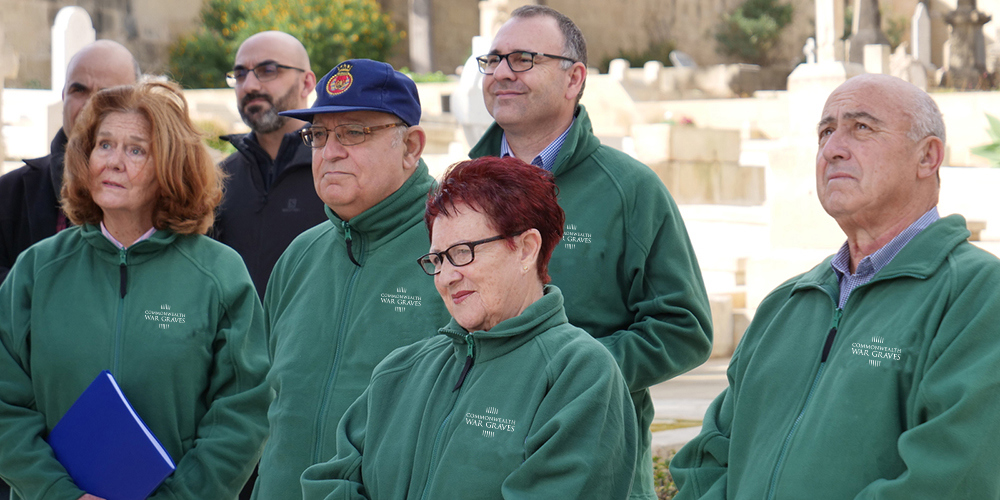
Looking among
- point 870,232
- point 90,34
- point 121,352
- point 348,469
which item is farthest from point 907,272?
point 90,34

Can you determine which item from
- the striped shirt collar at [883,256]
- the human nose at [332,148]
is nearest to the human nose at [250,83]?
the human nose at [332,148]

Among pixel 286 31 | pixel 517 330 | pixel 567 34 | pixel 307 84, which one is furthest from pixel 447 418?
pixel 286 31

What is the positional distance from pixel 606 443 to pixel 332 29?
22754mm

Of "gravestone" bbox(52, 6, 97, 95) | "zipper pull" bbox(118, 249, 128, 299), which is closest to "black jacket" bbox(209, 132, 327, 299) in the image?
"zipper pull" bbox(118, 249, 128, 299)

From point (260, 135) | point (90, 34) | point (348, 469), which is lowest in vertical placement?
point (348, 469)

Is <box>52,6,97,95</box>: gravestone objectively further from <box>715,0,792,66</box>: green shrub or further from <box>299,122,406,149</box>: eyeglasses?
<box>715,0,792,66</box>: green shrub

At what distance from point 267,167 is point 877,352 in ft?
9.30

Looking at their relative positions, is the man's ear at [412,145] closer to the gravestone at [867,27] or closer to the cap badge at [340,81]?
the cap badge at [340,81]

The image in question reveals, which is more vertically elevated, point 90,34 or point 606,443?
point 90,34

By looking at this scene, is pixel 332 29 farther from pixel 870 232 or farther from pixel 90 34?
pixel 870 232

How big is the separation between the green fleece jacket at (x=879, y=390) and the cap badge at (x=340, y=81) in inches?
51.6

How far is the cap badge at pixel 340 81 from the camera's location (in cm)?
292

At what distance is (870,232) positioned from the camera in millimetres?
2471

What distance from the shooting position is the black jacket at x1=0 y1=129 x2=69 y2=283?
3992mm
